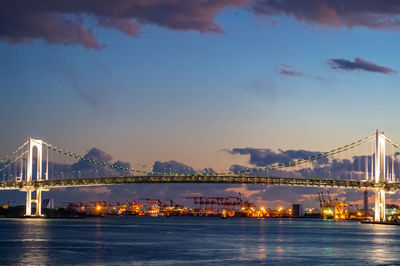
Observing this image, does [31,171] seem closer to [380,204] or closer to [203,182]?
[203,182]

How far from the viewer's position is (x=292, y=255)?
50.4m

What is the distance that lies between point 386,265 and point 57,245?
25221 mm

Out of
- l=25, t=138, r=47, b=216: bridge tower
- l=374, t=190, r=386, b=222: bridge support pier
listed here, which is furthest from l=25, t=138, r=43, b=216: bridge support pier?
l=374, t=190, r=386, b=222: bridge support pier

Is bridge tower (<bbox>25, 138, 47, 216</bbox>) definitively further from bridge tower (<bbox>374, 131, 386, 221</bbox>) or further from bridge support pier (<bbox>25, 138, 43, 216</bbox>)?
bridge tower (<bbox>374, 131, 386, 221</bbox>)

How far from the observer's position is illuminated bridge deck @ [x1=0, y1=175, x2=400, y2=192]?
103938mm

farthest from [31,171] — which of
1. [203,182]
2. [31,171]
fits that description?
[203,182]

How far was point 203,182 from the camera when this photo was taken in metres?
108

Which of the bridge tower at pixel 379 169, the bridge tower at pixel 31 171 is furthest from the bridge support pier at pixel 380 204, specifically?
the bridge tower at pixel 31 171

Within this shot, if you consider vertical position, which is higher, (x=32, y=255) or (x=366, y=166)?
(x=366, y=166)

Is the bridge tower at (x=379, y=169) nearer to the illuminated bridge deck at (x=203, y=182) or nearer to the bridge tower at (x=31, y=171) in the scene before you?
the illuminated bridge deck at (x=203, y=182)

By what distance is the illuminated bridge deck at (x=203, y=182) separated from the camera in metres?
104

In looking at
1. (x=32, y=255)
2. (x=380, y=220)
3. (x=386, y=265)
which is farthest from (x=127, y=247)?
(x=380, y=220)

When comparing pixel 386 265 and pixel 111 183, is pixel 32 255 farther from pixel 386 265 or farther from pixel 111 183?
pixel 111 183

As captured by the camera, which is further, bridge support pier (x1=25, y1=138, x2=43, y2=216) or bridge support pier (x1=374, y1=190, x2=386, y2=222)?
bridge support pier (x1=25, y1=138, x2=43, y2=216)
